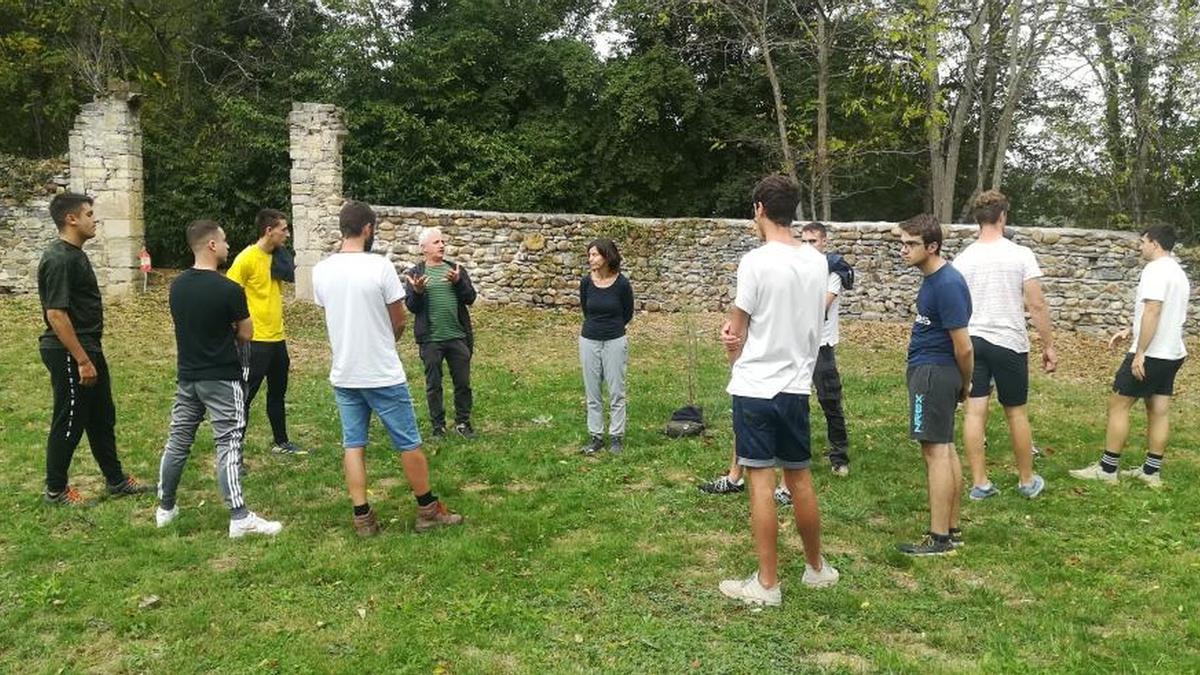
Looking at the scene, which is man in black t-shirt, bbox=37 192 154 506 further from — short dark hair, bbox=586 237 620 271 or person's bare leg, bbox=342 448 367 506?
short dark hair, bbox=586 237 620 271

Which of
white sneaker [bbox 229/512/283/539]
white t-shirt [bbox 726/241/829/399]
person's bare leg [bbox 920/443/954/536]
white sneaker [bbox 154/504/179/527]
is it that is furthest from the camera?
white sneaker [bbox 154/504/179/527]

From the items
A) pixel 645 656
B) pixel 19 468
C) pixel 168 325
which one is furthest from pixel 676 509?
pixel 168 325

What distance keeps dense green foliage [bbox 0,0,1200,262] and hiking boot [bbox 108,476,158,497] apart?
13718 mm

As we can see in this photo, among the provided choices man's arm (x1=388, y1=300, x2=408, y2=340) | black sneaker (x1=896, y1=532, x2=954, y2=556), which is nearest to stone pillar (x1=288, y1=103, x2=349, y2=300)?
man's arm (x1=388, y1=300, x2=408, y2=340)

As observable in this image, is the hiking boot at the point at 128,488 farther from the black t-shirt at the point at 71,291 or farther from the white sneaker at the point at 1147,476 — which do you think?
the white sneaker at the point at 1147,476

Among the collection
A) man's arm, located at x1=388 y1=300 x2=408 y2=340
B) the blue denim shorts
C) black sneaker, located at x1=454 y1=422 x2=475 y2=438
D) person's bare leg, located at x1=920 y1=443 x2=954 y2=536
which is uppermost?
man's arm, located at x1=388 y1=300 x2=408 y2=340

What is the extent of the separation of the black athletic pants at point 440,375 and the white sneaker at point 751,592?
3347 millimetres

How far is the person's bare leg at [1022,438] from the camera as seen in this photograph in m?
5.22

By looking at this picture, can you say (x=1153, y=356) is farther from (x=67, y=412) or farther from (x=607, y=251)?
(x=67, y=412)

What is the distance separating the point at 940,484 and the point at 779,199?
1728 mm

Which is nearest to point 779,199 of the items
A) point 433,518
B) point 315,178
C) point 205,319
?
point 433,518

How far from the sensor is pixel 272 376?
616cm

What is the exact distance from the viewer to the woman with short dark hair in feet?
20.2

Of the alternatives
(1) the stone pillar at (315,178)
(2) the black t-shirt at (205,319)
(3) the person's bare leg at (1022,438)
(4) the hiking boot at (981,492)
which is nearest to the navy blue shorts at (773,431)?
(4) the hiking boot at (981,492)
